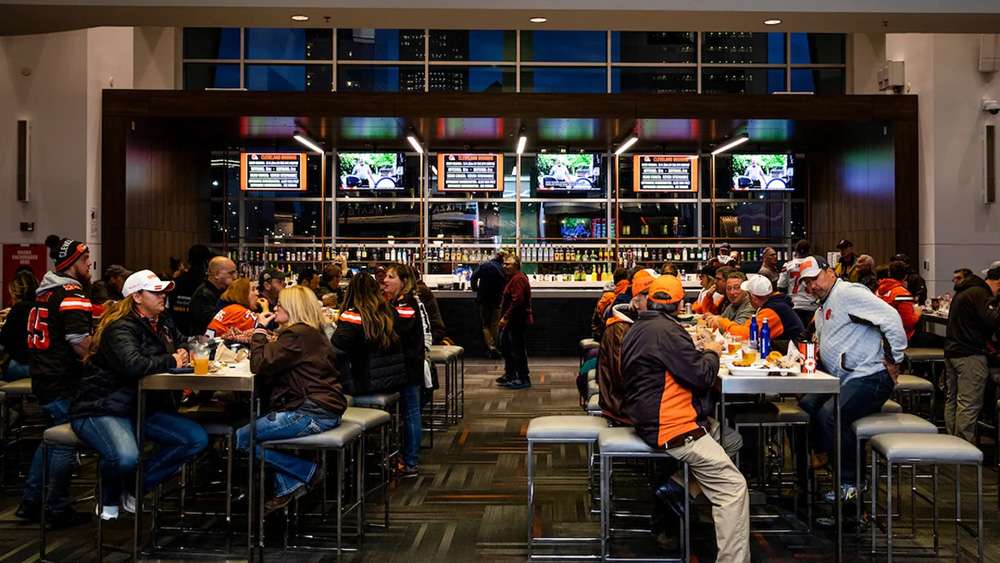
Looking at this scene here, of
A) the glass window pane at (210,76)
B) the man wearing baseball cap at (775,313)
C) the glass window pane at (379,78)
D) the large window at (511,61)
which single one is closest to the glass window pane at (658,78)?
the large window at (511,61)

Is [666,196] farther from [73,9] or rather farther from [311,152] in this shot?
[73,9]

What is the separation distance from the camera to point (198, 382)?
516 cm

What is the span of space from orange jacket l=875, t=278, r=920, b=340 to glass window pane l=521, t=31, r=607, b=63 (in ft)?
28.9

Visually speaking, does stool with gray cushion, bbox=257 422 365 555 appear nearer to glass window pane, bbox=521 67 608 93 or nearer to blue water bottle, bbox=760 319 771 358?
blue water bottle, bbox=760 319 771 358

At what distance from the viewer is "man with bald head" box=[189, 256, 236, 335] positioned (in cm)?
765

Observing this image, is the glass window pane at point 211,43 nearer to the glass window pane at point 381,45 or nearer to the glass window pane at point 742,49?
the glass window pane at point 381,45

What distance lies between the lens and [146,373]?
5141 mm

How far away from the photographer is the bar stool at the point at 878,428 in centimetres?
536

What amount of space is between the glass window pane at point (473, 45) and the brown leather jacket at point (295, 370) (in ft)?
38.0

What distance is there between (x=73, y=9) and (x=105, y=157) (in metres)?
3.91

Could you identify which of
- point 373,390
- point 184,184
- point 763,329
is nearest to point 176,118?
point 184,184

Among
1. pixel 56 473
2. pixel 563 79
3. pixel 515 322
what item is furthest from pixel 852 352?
pixel 563 79

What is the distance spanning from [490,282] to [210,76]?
21.6ft

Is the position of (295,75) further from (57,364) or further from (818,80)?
(57,364)
